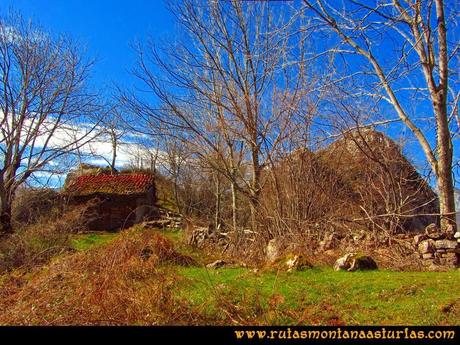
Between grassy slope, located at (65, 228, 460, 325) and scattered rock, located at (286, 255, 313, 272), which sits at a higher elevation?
scattered rock, located at (286, 255, 313, 272)

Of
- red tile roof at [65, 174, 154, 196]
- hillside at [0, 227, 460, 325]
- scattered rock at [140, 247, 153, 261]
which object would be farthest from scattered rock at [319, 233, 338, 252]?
red tile roof at [65, 174, 154, 196]

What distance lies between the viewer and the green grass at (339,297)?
5.33m

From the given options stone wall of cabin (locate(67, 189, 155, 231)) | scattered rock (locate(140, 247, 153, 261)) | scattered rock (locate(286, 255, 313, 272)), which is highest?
stone wall of cabin (locate(67, 189, 155, 231))

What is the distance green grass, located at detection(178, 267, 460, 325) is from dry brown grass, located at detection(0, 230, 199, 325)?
1.79 feet

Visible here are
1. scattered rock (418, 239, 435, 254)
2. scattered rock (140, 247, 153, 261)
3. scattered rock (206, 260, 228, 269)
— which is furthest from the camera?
scattered rock (206, 260, 228, 269)

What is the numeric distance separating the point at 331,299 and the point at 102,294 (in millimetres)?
3176

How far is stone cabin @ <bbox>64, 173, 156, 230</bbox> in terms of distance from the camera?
26703 millimetres

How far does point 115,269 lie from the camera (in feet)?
22.0

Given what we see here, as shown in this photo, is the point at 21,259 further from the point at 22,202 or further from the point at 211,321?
the point at 22,202

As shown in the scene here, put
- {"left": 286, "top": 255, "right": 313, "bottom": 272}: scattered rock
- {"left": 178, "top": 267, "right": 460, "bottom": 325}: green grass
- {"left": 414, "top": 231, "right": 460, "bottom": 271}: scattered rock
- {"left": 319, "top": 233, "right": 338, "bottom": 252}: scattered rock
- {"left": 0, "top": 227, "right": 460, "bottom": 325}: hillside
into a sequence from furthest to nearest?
{"left": 319, "top": 233, "right": 338, "bottom": 252}: scattered rock → {"left": 414, "top": 231, "right": 460, "bottom": 271}: scattered rock → {"left": 286, "top": 255, "right": 313, "bottom": 272}: scattered rock → {"left": 0, "top": 227, "right": 460, "bottom": 325}: hillside → {"left": 178, "top": 267, "right": 460, "bottom": 325}: green grass

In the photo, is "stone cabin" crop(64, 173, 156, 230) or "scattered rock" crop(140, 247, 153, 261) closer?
"scattered rock" crop(140, 247, 153, 261)

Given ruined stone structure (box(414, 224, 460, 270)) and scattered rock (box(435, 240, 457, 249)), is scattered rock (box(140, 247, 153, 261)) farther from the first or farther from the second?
scattered rock (box(435, 240, 457, 249))
